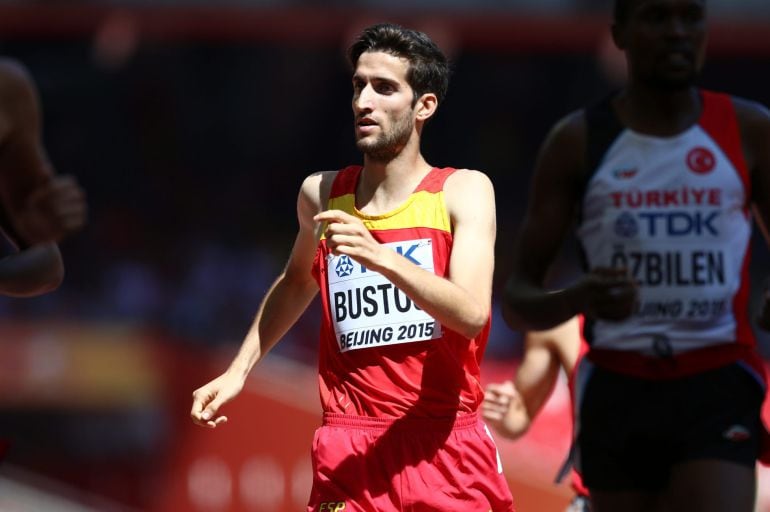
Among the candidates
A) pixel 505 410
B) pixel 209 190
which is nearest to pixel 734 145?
pixel 505 410

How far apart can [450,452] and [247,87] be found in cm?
1266

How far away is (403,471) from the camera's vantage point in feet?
17.3

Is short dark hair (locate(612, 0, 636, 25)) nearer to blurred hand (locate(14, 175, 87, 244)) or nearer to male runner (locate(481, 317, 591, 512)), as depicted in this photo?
blurred hand (locate(14, 175, 87, 244))

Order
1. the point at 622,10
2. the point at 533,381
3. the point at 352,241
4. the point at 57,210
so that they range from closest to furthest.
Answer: the point at 57,210 < the point at 622,10 < the point at 352,241 < the point at 533,381

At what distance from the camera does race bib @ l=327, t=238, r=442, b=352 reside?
5375mm

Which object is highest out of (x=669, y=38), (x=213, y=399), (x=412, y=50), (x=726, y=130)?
(x=412, y=50)

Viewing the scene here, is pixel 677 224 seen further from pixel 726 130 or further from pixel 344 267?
pixel 344 267

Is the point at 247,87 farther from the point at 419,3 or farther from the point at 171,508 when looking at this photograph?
the point at 171,508

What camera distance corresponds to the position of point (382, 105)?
18.3 feet

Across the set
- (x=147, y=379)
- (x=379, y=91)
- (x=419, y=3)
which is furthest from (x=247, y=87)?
(x=379, y=91)

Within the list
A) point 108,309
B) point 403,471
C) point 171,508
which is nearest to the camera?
point 403,471

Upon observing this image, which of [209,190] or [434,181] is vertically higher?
[209,190]

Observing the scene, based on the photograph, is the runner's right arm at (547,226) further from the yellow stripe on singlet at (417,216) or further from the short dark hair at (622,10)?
the yellow stripe on singlet at (417,216)

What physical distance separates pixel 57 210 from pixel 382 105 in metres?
1.82
